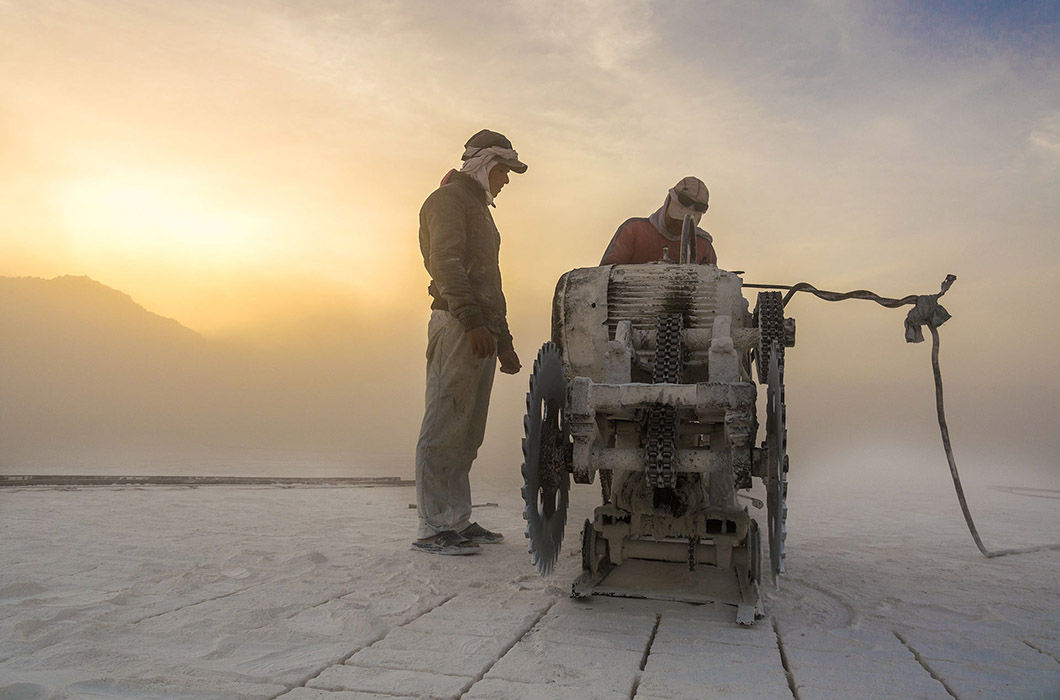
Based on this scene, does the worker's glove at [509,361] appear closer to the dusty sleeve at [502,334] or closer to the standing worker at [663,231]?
the dusty sleeve at [502,334]

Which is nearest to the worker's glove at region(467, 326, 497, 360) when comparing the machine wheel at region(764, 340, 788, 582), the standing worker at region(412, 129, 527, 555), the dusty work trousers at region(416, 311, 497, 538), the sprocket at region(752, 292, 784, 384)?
the standing worker at region(412, 129, 527, 555)

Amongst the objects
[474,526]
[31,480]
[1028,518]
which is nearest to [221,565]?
[474,526]

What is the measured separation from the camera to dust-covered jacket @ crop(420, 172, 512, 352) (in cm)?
443

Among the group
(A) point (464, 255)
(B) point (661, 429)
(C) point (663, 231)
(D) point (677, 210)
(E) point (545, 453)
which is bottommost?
(E) point (545, 453)

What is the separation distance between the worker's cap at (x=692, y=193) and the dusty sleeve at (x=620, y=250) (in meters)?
0.43

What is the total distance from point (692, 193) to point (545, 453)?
7.64 feet

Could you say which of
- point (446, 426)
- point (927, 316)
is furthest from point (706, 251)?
point (446, 426)

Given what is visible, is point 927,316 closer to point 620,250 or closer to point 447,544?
point 620,250

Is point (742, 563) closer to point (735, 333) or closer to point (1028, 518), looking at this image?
point (735, 333)

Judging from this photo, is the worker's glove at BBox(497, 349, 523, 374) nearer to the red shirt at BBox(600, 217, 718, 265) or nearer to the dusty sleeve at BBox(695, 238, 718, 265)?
the red shirt at BBox(600, 217, 718, 265)

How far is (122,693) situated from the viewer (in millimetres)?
2080

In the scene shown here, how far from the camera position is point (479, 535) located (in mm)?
4797

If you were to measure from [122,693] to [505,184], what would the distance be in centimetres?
384

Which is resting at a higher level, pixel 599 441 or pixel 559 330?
pixel 559 330
